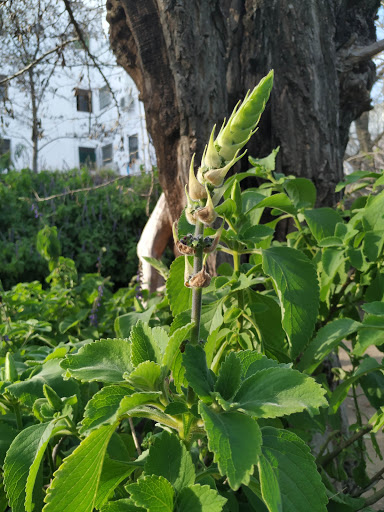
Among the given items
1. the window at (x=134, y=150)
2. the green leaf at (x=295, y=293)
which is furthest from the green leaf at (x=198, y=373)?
the window at (x=134, y=150)

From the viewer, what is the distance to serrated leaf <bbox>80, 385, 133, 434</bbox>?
2.11ft

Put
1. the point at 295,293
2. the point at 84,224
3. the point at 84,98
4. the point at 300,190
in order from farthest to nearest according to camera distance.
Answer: the point at 84,224 < the point at 84,98 < the point at 300,190 < the point at 295,293

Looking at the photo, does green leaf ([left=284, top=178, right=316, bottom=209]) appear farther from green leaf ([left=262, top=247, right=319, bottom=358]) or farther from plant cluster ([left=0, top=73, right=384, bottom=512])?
green leaf ([left=262, top=247, right=319, bottom=358])

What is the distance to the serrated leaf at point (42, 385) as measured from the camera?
39.4 inches

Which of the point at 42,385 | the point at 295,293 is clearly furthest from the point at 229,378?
the point at 42,385

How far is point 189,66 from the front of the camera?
223 cm

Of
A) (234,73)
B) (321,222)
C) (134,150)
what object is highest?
(134,150)

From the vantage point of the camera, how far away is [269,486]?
0.60 meters

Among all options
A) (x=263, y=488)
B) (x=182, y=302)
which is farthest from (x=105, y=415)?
(x=182, y=302)

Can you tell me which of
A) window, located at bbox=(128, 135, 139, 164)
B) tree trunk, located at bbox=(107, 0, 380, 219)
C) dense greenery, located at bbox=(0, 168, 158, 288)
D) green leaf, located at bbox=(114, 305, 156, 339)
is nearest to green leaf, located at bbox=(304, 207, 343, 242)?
green leaf, located at bbox=(114, 305, 156, 339)

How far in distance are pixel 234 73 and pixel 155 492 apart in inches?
86.4

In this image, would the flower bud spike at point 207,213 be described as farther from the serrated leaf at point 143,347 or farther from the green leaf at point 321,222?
the green leaf at point 321,222

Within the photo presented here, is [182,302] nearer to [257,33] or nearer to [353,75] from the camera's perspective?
[257,33]

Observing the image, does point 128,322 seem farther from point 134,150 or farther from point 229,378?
point 134,150
